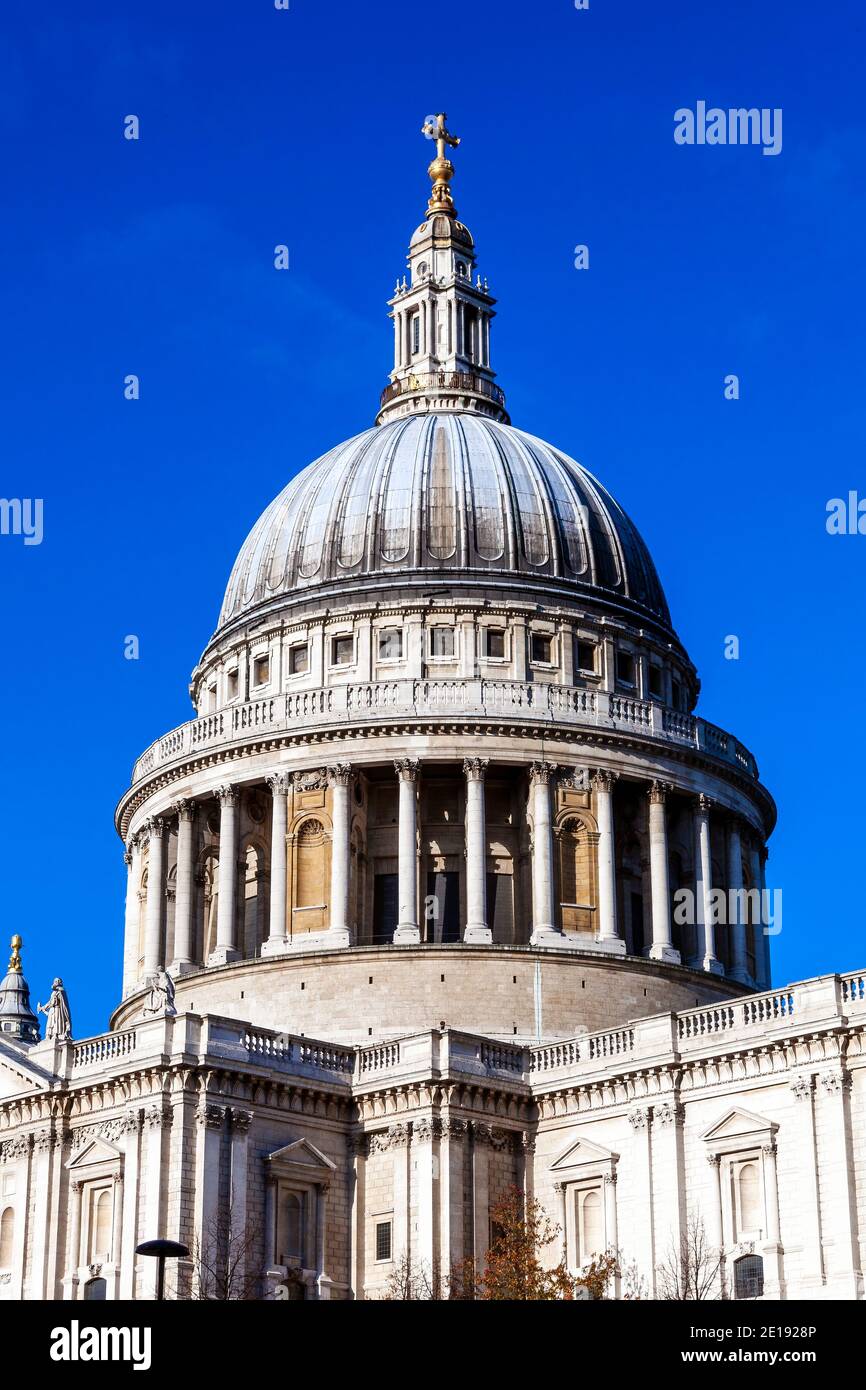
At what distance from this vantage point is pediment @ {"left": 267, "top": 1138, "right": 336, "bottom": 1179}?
61031 mm

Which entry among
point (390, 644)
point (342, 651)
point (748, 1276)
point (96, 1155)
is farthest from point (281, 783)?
point (748, 1276)

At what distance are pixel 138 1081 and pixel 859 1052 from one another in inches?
753

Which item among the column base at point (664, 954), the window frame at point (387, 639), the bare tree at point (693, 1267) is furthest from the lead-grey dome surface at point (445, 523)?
the bare tree at point (693, 1267)

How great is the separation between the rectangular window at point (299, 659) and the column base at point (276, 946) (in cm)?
1163

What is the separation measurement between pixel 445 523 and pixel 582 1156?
1102 inches

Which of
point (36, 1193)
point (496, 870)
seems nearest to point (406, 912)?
point (496, 870)

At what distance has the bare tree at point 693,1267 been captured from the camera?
5616 cm

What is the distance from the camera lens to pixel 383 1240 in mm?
61781

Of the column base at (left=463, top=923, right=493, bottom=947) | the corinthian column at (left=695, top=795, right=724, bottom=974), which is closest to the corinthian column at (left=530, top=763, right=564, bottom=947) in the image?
the column base at (left=463, top=923, right=493, bottom=947)

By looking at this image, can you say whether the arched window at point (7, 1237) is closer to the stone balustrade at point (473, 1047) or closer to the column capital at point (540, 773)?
the stone balustrade at point (473, 1047)

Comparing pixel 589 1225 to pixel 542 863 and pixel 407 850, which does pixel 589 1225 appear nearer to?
pixel 542 863

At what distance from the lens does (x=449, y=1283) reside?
191 feet

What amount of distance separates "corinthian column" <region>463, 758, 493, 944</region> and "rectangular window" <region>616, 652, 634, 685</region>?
9.61m
